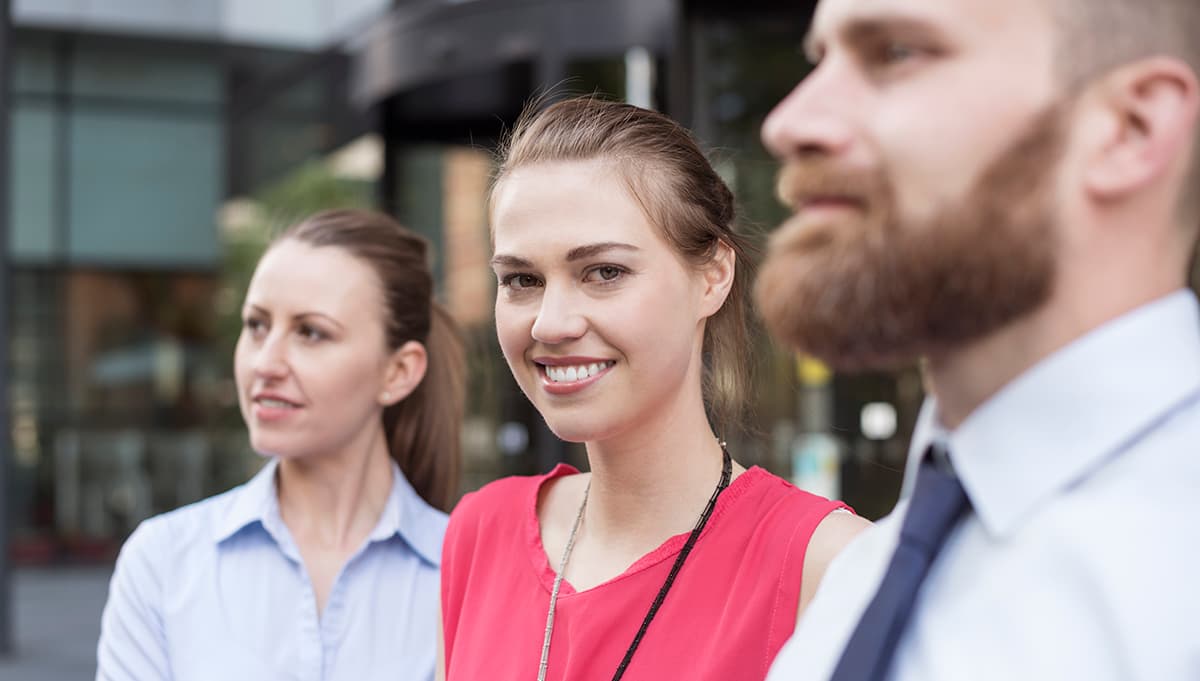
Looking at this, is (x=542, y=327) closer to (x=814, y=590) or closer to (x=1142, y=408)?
(x=814, y=590)

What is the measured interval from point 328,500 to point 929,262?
6.75 feet

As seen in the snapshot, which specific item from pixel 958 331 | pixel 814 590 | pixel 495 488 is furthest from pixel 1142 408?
pixel 495 488

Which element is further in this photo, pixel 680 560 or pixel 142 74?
pixel 142 74

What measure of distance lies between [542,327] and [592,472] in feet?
1.09

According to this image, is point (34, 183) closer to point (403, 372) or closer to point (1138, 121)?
point (403, 372)

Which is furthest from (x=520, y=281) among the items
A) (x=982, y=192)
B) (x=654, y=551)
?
(x=982, y=192)

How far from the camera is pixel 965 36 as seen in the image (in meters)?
0.99

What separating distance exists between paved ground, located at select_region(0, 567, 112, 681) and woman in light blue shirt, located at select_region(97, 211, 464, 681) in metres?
5.94

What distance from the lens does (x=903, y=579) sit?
1.02 metres

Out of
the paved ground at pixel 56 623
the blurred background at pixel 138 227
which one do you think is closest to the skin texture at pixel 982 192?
the paved ground at pixel 56 623

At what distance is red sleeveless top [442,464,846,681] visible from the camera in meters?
1.67

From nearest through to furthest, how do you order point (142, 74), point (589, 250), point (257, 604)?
point (589, 250)
point (257, 604)
point (142, 74)

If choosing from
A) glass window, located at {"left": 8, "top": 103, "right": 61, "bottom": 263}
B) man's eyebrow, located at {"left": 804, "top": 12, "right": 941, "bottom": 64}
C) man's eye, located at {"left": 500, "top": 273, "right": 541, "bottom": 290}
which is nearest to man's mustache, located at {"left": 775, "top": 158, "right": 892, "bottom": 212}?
man's eyebrow, located at {"left": 804, "top": 12, "right": 941, "bottom": 64}

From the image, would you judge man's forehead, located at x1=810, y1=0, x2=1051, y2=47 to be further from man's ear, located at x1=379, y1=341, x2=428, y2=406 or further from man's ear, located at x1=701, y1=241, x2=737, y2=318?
man's ear, located at x1=379, y1=341, x2=428, y2=406
